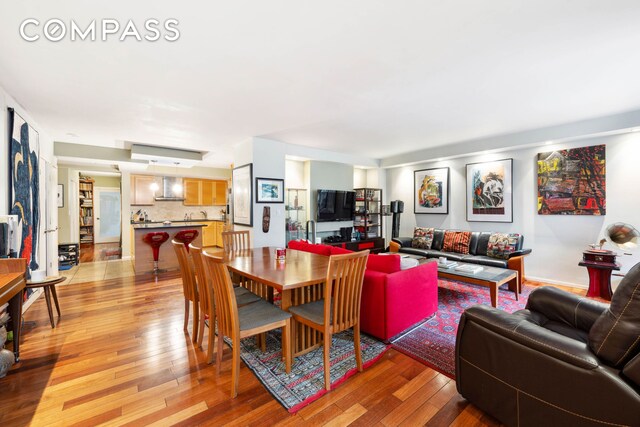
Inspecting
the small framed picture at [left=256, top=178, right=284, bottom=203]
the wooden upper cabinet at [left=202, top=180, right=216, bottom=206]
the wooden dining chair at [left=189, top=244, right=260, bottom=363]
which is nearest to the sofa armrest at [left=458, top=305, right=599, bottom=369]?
the wooden dining chair at [left=189, top=244, right=260, bottom=363]

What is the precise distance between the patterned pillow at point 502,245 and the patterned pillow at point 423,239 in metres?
1.09

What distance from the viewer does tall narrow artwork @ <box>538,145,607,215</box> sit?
4113 mm

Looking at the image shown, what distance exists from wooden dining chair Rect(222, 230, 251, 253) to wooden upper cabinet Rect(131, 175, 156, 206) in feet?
16.8

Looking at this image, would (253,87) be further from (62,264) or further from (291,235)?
(62,264)

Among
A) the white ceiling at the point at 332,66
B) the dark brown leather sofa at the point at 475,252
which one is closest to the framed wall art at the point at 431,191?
the dark brown leather sofa at the point at 475,252

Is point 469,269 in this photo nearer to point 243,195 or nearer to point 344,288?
point 344,288

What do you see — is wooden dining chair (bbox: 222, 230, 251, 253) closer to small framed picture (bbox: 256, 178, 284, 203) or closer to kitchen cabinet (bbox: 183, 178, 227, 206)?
small framed picture (bbox: 256, 178, 284, 203)

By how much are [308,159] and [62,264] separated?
5.64 metres

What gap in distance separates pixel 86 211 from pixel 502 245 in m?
11.6

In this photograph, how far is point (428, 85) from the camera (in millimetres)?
2850

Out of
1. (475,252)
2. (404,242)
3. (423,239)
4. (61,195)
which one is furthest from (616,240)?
(61,195)

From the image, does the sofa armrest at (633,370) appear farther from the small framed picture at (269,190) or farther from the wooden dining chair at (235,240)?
the small framed picture at (269,190)

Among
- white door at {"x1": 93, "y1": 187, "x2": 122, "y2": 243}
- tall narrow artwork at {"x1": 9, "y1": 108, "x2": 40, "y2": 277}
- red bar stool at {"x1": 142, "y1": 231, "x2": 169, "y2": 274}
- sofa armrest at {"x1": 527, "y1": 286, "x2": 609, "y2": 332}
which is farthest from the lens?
white door at {"x1": 93, "y1": 187, "x2": 122, "y2": 243}

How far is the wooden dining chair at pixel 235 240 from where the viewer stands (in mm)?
3988
